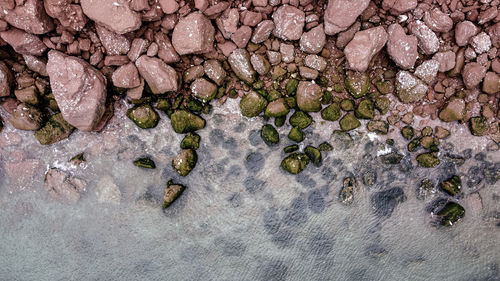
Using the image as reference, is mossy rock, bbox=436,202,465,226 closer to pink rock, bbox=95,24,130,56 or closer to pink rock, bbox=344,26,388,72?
pink rock, bbox=344,26,388,72

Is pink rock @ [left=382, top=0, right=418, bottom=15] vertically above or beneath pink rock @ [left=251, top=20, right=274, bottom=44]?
above

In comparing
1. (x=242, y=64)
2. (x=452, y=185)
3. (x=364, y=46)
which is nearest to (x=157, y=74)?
(x=242, y=64)

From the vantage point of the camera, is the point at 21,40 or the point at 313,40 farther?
the point at 313,40

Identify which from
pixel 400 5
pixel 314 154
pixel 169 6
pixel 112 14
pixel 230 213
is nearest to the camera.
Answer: pixel 112 14

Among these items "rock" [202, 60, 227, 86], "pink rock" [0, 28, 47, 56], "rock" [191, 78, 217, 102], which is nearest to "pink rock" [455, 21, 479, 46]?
"rock" [202, 60, 227, 86]

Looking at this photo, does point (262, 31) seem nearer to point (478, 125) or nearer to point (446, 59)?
point (446, 59)

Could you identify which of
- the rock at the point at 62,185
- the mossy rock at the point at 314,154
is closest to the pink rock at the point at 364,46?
the mossy rock at the point at 314,154
